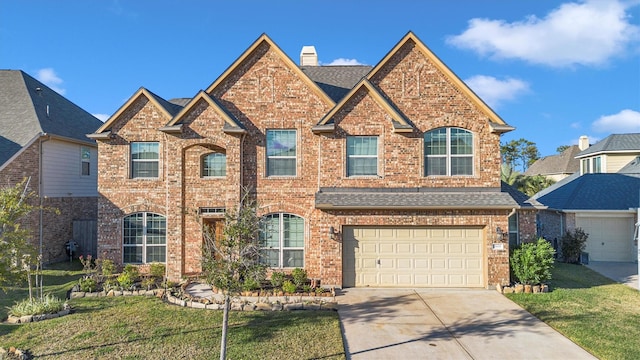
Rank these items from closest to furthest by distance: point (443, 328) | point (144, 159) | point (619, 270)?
→ point (443, 328)
point (144, 159)
point (619, 270)

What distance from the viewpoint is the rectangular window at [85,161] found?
1814 centimetres

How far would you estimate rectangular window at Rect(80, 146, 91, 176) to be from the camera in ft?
59.5

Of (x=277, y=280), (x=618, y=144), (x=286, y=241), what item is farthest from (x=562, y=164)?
(x=277, y=280)

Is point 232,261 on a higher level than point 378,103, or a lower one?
lower

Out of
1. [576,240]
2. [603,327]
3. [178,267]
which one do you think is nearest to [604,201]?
[576,240]

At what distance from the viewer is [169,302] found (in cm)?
1071

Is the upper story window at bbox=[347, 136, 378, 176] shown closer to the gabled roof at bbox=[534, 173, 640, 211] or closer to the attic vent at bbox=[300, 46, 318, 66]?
the attic vent at bbox=[300, 46, 318, 66]

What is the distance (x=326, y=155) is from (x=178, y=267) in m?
7.02

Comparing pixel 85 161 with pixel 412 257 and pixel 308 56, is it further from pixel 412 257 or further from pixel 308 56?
pixel 412 257

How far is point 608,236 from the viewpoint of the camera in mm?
18281

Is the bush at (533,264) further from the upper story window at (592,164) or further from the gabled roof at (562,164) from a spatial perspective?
the gabled roof at (562,164)

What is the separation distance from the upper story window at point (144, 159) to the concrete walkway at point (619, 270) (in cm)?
1900

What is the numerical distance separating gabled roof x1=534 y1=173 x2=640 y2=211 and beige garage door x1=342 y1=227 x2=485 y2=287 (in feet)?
32.0

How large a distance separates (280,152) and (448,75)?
23.0 ft
